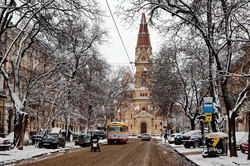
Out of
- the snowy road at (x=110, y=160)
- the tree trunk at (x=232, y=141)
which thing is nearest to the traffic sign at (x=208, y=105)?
the tree trunk at (x=232, y=141)

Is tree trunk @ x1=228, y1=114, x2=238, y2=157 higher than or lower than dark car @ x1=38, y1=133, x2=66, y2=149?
higher

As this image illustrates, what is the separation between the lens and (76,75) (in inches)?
1665

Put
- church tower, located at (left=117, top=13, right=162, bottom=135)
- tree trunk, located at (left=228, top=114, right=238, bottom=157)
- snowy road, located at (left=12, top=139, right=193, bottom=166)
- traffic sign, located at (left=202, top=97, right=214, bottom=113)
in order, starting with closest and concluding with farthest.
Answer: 1. snowy road, located at (left=12, top=139, right=193, bottom=166)
2. tree trunk, located at (left=228, top=114, right=238, bottom=157)
3. traffic sign, located at (left=202, top=97, right=214, bottom=113)
4. church tower, located at (left=117, top=13, right=162, bottom=135)

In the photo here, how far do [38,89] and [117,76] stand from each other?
29.6 m

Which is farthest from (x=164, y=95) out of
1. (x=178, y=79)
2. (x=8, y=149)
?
(x=8, y=149)

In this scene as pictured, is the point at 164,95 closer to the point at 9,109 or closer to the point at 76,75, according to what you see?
the point at 76,75

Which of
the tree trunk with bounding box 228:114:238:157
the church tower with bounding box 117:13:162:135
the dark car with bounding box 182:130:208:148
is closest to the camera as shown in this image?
the tree trunk with bounding box 228:114:238:157

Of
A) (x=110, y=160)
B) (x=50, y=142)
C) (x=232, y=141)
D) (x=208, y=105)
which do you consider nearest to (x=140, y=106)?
(x=50, y=142)

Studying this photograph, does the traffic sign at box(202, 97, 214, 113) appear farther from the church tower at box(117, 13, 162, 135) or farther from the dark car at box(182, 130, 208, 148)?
the church tower at box(117, 13, 162, 135)

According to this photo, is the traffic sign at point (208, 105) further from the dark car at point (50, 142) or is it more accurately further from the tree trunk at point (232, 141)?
the dark car at point (50, 142)

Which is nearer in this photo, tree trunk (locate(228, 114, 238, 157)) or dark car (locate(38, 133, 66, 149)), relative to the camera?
tree trunk (locate(228, 114, 238, 157))

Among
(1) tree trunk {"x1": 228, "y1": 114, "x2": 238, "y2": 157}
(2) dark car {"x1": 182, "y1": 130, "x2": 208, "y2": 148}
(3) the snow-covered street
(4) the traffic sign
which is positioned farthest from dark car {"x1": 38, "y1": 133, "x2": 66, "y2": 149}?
(1) tree trunk {"x1": 228, "y1": 114, "x2": 238, "y2": 157}

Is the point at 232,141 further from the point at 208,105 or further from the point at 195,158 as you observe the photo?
the point at 195,158

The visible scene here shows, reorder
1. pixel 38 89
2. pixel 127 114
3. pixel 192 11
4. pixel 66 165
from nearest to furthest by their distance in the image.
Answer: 1. pixel 66 165
2. pixel 192 11
3. pixel 38 89
4. pixel 127 114
